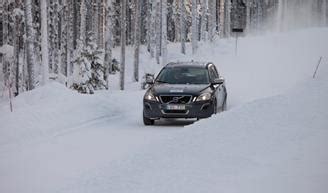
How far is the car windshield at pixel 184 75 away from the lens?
15.6m

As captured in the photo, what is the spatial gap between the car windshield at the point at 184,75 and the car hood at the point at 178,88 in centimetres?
46

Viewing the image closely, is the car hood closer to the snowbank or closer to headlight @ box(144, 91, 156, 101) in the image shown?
headlight @ box(144, 91, 156, 101)

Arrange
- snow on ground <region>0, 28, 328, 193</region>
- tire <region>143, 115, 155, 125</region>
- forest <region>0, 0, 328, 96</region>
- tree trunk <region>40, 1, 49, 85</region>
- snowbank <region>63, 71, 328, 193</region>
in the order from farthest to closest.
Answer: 1. forest <region>0, 0, 328, 96</region>
2. tree trunk <region>40, 1, 49, 85</region>
3. tire <region>143, 115, 155, 125</region>
4. snow on ground <region>0, 28, 328, 193</region>
5. snowbank <region>63, 71, 328, 193</region>

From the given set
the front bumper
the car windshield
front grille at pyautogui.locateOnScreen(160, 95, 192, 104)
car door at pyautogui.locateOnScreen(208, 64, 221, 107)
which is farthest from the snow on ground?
car door at pyautogui.locateOnScreen(208, 64, 221, 107)

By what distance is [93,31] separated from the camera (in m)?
44.0

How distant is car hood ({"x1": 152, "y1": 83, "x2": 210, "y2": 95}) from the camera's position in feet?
47.8

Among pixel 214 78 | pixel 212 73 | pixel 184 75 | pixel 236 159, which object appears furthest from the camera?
pixel 212 73

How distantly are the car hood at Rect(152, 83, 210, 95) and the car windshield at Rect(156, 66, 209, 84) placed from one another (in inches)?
18.1

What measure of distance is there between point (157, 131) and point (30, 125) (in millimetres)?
2931

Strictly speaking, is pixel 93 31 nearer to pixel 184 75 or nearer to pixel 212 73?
pixel 212 73

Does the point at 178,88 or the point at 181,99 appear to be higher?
the point at 178,88

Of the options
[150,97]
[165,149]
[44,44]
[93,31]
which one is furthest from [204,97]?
[93,31]

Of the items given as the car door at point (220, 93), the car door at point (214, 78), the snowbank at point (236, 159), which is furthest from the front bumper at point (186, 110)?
the snowbank at point (236, 159)

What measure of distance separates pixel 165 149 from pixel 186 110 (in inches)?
231
